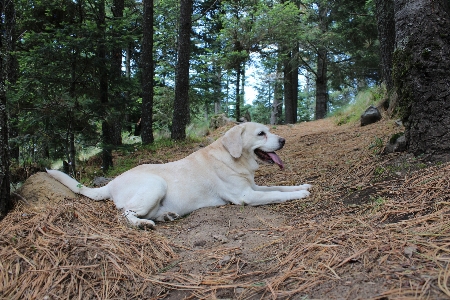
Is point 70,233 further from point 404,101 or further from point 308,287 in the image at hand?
point 404,101

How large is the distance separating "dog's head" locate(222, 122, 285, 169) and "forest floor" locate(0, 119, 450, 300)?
995 mm

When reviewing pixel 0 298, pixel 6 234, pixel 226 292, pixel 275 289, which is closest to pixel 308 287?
pixel 275 289

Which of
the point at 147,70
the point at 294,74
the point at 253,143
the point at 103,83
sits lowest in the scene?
the point at 253,143

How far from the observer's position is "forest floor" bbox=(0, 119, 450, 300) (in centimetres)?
177

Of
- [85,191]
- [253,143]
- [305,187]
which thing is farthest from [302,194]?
[85,191]

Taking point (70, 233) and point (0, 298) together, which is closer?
point (0, 298)

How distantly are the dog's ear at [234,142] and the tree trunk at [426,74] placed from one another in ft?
6.76

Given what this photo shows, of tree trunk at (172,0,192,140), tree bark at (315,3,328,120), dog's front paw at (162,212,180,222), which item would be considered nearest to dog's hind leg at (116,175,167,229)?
dog's front paw at (162,212,180,222)

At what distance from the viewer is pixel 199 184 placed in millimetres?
4219

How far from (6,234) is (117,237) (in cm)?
87

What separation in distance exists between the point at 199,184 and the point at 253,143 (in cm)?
97

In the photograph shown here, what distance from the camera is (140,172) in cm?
408

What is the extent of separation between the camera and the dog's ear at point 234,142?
448 centimetres

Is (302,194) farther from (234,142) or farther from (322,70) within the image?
(322,70)
